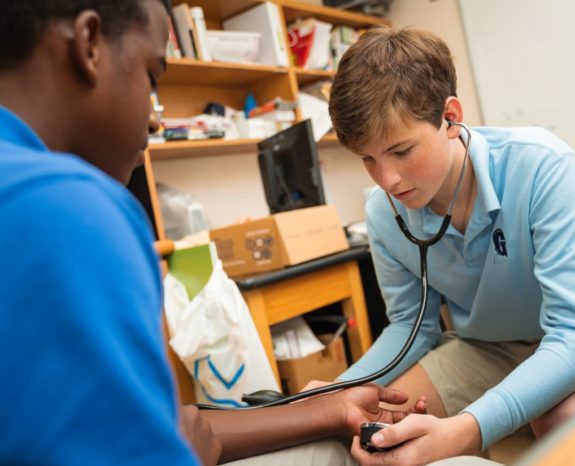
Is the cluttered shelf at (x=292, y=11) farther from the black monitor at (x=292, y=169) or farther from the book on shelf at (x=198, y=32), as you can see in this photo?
the black monitor at (x=292, y=169)

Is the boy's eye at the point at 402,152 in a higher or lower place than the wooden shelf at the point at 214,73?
lower

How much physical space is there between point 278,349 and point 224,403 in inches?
12.5

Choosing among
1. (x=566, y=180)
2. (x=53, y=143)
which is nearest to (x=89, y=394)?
(x=53, y=143)

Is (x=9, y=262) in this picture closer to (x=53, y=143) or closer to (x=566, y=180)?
(x=53, y=143)

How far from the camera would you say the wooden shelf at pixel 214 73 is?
8.09 feet

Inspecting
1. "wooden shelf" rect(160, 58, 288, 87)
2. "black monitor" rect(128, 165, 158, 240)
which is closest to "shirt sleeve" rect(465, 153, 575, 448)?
"black monitor" rect(128, 165, 158, 240)

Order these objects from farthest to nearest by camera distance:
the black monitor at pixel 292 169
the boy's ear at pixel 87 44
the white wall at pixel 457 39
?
the white wall at pixel 457 39 < the black monitor at pixel 292 169 < the boy's ear at pixel 87 44

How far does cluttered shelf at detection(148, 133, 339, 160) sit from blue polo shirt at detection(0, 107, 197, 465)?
199 centimetres

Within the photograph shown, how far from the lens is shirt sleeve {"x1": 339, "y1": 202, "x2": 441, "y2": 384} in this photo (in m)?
1.25

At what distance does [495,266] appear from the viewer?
1.09 m

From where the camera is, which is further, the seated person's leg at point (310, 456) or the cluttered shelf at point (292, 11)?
the cluttered shelf at point (292, 11)

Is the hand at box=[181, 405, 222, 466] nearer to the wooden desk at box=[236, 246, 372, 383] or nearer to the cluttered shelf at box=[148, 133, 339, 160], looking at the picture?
the wooden desk at box=[236, 246, 372, 383]

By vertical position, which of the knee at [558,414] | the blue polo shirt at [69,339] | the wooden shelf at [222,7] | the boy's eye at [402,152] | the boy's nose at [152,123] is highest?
the wooden shelf at [222,7]

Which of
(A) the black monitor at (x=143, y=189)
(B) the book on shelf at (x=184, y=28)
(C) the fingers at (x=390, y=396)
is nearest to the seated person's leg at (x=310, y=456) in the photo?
(C) the fingers at (x=390, y=396)
